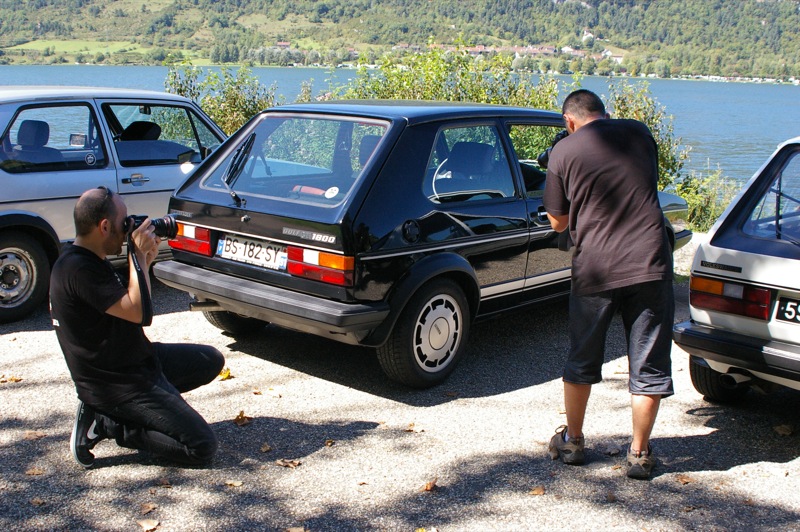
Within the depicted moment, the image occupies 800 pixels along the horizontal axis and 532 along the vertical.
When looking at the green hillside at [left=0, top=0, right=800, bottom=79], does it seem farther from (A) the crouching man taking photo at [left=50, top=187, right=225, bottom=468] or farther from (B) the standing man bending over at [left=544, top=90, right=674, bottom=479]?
(A) the crouching man taking photo at [left=50, top=187, right=225, bottom=468]

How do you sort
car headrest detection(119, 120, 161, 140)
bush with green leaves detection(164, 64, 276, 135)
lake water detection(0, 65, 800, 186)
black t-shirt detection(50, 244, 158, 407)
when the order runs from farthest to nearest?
lake water detection(0, 65, 800, 186) < bush with green leaves detection(164, 64, 276, 135) < car headrest detection(119, 120, 161, 140) < black t-shirt detection(50, 244, 158, 407)

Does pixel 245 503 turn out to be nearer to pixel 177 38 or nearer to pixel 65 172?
pixel 65 172

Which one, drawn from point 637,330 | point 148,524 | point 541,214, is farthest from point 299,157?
point 148,524

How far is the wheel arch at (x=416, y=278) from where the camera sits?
505cm

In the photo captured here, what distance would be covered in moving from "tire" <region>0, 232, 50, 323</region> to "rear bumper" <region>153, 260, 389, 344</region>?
6.34 feet

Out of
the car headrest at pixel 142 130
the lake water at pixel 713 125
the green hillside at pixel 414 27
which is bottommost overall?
the lake water at pixel 713 125

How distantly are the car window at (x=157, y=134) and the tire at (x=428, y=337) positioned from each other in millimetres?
3454

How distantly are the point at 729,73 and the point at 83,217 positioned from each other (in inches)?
3732

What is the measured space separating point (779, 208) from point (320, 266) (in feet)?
8.80

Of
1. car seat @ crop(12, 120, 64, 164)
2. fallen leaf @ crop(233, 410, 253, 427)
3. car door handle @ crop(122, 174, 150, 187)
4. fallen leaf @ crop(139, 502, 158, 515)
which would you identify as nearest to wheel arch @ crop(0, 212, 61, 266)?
car seat @ crop(12, 120, 64, 164)

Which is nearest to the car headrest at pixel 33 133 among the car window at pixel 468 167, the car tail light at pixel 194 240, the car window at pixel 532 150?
the car tail light at pixel 194 240

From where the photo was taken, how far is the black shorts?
413 cm

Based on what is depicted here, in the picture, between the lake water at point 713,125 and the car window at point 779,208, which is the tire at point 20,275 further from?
the lake water at point 713,125

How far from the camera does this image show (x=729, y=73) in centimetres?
8906
